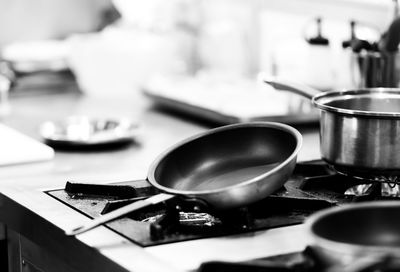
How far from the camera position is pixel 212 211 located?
1263mm

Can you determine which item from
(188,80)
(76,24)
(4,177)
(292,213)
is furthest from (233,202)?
(76,24)

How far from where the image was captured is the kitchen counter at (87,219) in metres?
1.18

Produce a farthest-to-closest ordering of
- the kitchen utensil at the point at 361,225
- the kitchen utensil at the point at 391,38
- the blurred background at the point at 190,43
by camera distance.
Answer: the blurred background at the point at 190,43
the kitchen utensil at the point at 391,38
the kitchen utensil at the point at 361,225

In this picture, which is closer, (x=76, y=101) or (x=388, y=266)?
(x=388, y=266)

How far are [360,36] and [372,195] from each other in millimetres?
863

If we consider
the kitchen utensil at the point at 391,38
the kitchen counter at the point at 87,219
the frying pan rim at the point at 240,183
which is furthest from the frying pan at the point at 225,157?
the kitchen utensil at the point at 391,38

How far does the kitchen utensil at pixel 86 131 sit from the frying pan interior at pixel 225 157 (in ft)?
1.88

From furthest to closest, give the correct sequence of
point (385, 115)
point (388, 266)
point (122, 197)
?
point (122, 197), point (385, 115), point (388, 266)

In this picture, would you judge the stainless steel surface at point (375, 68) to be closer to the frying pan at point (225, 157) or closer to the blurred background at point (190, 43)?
the blurred background at point (190, 43)

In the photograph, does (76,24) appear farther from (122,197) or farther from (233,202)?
(233,202)

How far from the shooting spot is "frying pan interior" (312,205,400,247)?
1.01 metres

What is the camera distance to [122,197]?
1471 millimetres

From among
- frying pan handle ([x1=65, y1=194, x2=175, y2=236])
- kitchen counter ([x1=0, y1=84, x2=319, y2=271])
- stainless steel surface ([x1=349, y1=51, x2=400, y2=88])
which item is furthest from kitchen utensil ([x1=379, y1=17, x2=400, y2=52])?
frying pan handle ([x1=65, y1=194, x2=175, y2=236])

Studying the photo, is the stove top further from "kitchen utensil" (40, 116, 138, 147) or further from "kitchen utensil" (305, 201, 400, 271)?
"kitchen utensil" (40, 116, 138, 147)
